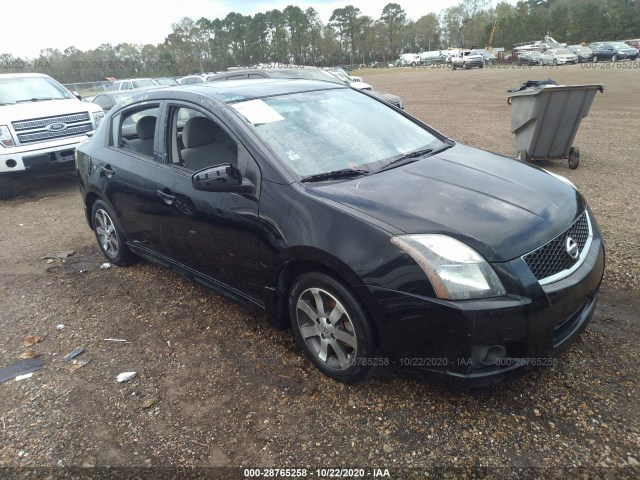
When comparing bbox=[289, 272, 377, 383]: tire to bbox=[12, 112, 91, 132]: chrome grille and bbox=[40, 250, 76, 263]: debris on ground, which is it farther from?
bbox=[12, 112, 91, 132]: chrome grille

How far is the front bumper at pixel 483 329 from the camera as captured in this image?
224 cm

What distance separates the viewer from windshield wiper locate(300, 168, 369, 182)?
287cm

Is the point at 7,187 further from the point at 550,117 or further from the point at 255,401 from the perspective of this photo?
the point at 550,117

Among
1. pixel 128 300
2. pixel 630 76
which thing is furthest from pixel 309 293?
pixel 630 76

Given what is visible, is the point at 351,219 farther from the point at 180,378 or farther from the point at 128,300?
the point at 128,300

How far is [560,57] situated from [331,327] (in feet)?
148

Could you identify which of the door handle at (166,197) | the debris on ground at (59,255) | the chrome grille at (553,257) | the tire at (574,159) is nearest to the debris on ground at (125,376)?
the door handle at (166,197)

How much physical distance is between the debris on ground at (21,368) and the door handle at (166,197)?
1.46 meters

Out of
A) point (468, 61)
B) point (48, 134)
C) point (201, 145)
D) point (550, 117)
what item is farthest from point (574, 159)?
point (468, 61)

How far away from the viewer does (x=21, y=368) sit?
3328 millimetres

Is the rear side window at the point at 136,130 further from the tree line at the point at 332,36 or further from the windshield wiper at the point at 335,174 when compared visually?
the tree line at the point at 332,36

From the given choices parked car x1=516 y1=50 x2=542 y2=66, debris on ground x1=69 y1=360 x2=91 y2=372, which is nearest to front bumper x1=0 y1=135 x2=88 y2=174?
debris on ground x1=69 y1=360 x2=91 y2=372

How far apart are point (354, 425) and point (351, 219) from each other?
112cm

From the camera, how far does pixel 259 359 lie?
319 cm
